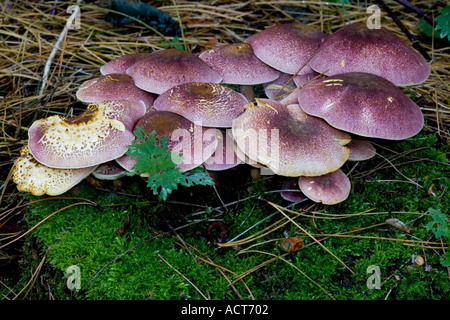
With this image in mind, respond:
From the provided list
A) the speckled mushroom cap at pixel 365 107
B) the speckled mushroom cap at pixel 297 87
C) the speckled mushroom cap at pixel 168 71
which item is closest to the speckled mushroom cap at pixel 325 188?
the speckled mushroom cap at pixel 365 107

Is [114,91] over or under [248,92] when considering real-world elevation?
over

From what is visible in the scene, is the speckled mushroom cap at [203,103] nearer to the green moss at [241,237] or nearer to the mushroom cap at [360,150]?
the green moss at [241,237]

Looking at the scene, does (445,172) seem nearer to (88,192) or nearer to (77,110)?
(88,192)

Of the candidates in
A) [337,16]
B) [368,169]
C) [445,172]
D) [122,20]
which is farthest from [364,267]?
[122,20]

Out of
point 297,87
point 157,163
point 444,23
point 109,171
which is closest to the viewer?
point 157,163

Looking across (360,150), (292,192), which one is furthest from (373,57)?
(292,192)

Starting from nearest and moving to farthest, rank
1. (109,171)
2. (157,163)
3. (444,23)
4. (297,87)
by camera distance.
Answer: (157,163)
(109,171)
(297,87)
(444,23)

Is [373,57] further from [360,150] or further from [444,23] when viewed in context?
[444,23]
